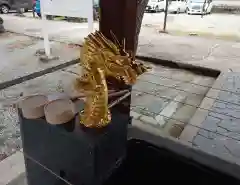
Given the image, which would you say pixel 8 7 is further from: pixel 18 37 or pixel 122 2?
pixel 122 2

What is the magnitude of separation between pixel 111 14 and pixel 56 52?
4473 millimetres

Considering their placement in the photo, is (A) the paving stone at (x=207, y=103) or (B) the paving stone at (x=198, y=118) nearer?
(B) the paving stone at (x=198, y=118)

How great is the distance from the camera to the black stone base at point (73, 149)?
99 centimetres

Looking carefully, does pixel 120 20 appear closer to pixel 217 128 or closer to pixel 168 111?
pixel 217 128

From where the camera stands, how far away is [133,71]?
39.3 inches

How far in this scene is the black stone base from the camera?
990 millimetres

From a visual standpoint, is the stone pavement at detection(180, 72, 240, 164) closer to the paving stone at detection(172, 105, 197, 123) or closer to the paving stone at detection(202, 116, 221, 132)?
the paving stone at detection(202, 116, 221, 132)

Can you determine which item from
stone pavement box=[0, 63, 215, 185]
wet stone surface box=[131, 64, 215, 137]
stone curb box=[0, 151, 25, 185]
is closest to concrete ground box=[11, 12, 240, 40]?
stone pavement box=[0, 63, 215, 185]

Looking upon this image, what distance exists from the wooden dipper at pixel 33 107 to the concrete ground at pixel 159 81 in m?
0.42

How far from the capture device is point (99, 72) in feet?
3.07

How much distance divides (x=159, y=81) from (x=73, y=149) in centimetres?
310

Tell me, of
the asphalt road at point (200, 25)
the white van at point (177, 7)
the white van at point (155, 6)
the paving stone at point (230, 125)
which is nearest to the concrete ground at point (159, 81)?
the paving stone at point (230, 125)

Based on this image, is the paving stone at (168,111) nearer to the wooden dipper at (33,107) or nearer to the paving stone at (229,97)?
the paving stone at (229,97)

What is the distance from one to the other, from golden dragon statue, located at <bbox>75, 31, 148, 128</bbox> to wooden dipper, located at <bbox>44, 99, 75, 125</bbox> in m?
0.06
